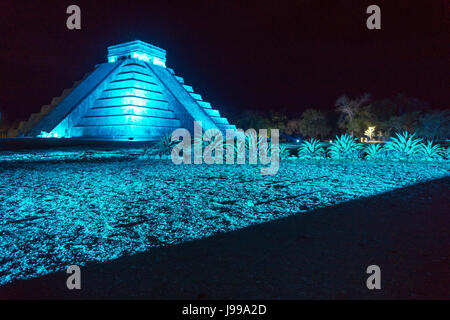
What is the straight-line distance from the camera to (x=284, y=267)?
1837 mm

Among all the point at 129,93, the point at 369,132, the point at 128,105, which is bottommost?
the point at 128,105

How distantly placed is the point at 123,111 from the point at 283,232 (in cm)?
2559

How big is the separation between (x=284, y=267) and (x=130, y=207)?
2.06m

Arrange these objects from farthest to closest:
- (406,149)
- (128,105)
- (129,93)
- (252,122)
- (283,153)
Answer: (252,122) < (129,93) < (128,105) < (283,153) < (406,149)

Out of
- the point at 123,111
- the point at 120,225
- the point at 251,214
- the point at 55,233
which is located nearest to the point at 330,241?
the point at 251,214

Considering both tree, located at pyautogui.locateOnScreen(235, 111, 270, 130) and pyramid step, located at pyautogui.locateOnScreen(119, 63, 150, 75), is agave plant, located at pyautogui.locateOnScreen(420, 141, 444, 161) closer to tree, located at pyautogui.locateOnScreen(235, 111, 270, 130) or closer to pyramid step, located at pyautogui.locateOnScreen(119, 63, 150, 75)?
pyramid step, located at pyautogui.locateOnScreen(119, 63, 150, 75)

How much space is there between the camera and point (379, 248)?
6.98 feet

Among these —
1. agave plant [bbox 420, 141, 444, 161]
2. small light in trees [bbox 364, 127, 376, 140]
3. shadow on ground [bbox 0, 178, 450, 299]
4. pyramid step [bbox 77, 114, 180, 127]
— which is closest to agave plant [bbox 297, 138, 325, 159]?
agave plant [bbox 420, 141, 444, 161]

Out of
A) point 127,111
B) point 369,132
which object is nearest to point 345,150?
point 127,111

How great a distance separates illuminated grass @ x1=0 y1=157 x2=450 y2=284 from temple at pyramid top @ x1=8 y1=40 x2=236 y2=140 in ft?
66.3

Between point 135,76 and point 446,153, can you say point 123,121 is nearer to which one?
point 135,76

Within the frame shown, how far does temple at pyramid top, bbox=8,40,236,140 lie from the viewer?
2583 cm

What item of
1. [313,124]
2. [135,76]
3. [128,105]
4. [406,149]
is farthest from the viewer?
[313,124]
